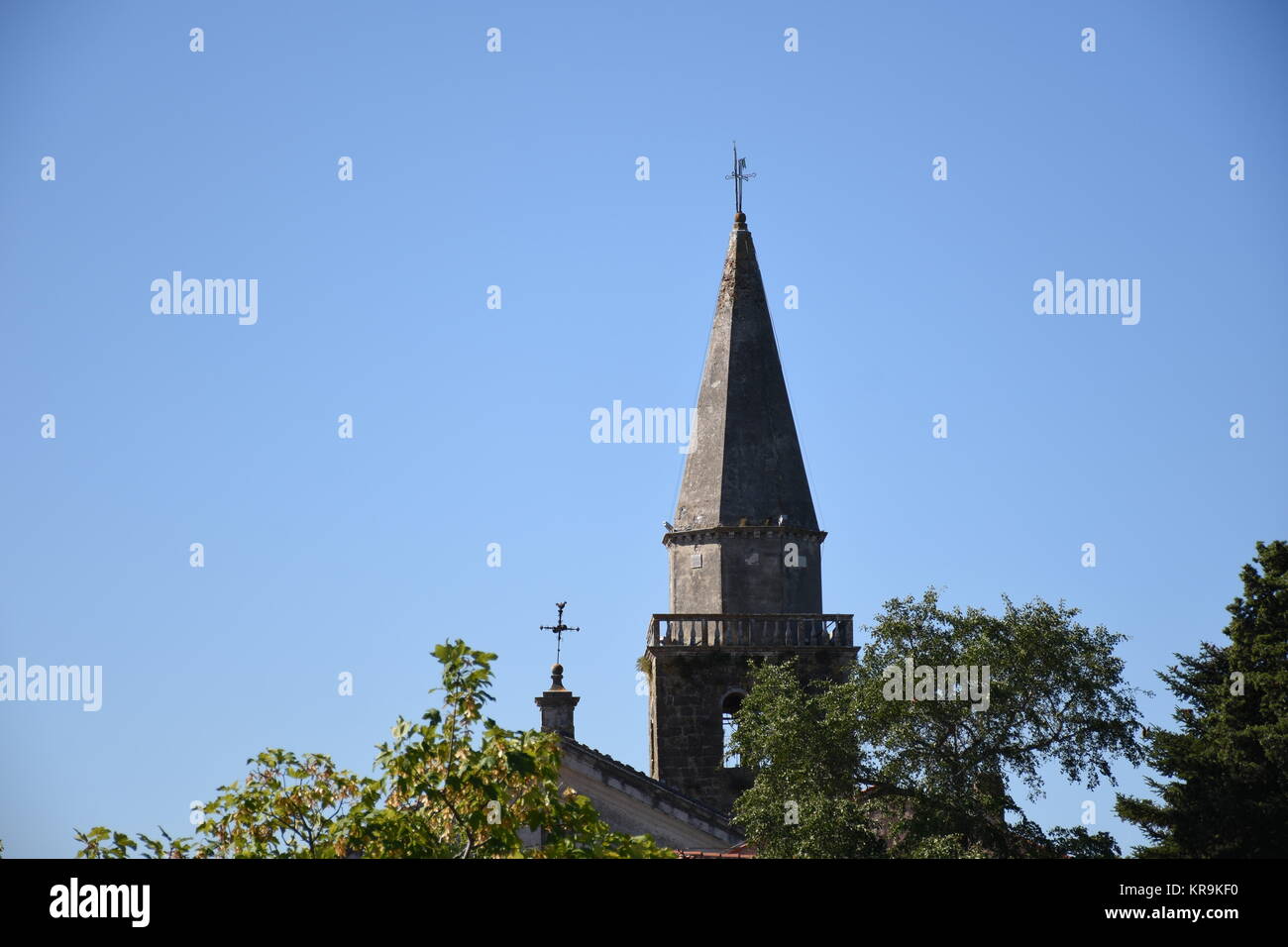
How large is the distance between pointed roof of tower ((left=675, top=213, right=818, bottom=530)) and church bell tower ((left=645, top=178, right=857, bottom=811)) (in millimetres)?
31

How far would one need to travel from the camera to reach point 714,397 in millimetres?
58781

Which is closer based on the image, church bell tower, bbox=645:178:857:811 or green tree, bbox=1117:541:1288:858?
green tree, bbox=1117:541:1288:858

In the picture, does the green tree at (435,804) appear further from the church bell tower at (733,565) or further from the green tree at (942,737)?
the church bell tower at (733,565)

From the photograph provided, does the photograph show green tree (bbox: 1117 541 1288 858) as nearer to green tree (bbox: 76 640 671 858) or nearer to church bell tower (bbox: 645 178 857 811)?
church bell tower (bbox: 645 178 857 811)

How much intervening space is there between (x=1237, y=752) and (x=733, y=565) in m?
17.5

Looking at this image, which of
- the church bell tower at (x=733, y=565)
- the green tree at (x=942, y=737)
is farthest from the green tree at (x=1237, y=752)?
the church bell tower at (x=733, y=565)

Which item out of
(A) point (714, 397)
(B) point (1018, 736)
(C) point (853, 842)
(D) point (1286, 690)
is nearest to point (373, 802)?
(C) point (853, 842)

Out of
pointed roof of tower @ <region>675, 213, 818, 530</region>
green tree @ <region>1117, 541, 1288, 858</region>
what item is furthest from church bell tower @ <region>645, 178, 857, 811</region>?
green tree @ <region>1117, 541, 1288, 858</region>

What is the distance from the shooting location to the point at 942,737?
37875 mm

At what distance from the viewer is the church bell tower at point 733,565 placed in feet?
180

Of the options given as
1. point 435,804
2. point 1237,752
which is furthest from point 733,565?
point 435,804

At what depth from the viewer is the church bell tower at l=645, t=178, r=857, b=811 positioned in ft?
180
